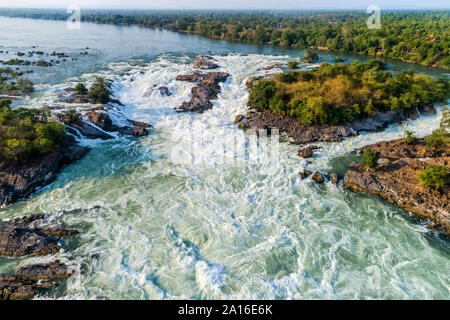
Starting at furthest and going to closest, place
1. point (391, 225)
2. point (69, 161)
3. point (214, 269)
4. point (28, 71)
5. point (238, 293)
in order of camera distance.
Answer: point (28, 71) → point (69, 161) → point (391, 225) → point (214, 269) → point (238, 293)

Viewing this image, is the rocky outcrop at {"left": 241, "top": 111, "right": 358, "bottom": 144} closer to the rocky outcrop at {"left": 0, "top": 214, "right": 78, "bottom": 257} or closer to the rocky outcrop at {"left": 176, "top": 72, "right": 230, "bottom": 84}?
the rocky outcrop at {"left": 176, "top": 72, "right": 230, "bottom": 84}

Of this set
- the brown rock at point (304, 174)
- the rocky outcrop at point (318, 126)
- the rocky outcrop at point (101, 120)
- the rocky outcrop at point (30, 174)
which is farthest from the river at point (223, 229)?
the rocky outcrop at point (101, 120)

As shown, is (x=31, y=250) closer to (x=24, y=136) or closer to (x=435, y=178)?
(x=24, y=136)

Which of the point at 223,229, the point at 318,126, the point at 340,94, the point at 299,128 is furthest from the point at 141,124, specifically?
the point at 340,94

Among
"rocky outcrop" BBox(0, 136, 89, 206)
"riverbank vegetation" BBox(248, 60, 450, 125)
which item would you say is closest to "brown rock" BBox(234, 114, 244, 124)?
"riverbank vegetation" BBox(248, 60, 450, 125)

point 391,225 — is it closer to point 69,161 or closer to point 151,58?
point 69,161

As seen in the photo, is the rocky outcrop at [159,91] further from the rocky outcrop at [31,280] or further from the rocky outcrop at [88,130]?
the rocky outcrop at [31,280]

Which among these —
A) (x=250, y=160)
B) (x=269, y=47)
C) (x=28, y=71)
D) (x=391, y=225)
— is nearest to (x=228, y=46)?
(x=269, y=47)
